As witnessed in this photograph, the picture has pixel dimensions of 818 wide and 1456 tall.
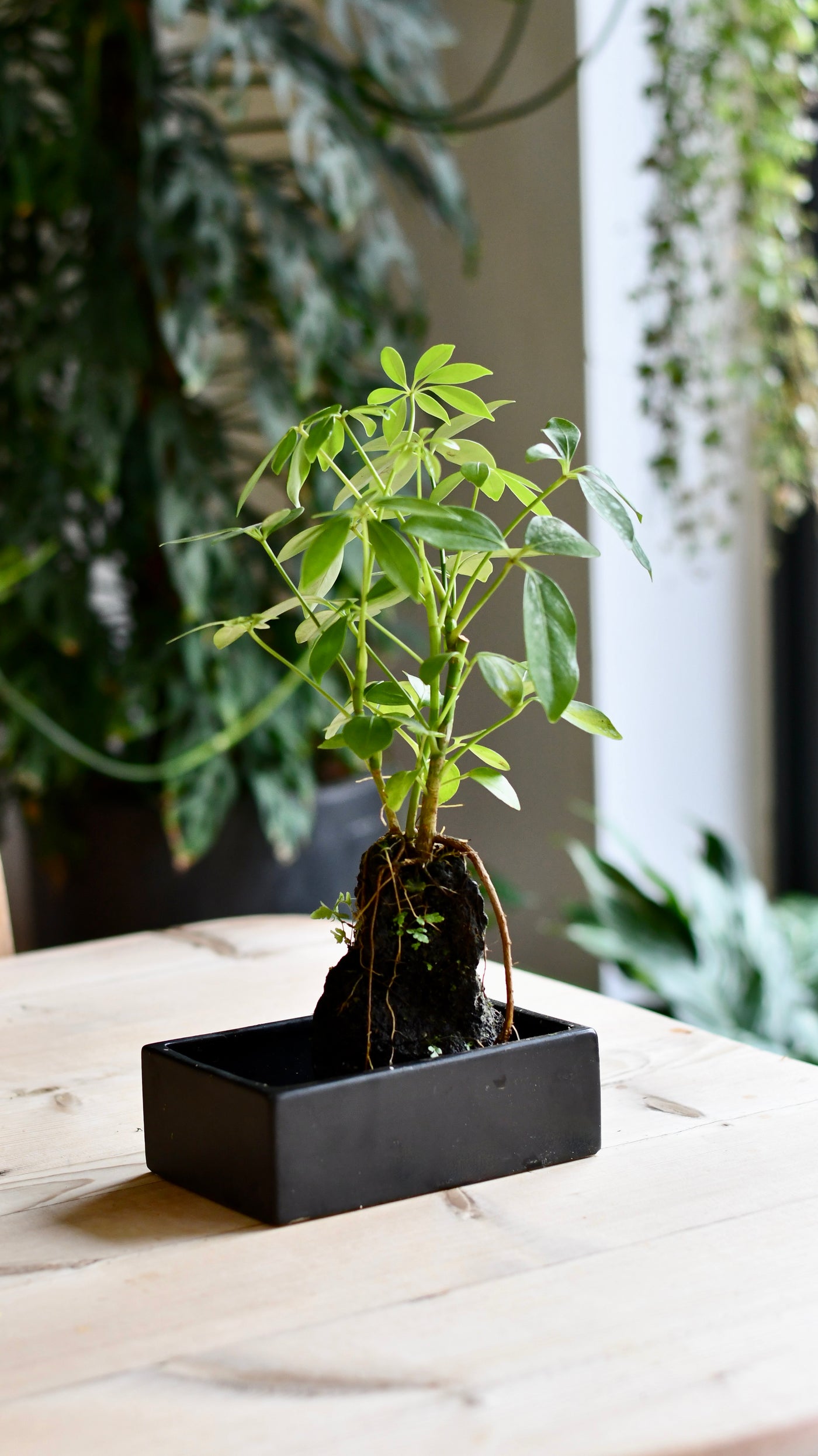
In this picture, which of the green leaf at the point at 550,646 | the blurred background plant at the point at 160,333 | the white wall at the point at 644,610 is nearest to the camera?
the green leaf at the point at 550,646

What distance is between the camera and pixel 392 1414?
0.42 m

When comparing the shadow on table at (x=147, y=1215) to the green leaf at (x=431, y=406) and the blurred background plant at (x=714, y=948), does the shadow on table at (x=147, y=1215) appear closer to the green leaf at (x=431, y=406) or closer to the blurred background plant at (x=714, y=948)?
the green leaf at (x=431, y=406)

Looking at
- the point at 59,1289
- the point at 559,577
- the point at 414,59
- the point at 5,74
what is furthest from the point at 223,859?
the point at 59,1289

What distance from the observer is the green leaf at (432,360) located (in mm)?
615

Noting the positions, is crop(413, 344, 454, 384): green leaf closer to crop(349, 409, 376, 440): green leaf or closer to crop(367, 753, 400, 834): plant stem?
crop(349, 409, 376, 440): green leaf

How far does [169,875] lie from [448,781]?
1426mm

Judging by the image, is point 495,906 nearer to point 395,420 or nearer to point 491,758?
point 491,758

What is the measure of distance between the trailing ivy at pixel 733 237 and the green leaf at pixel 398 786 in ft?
4.83

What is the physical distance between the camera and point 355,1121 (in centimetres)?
58

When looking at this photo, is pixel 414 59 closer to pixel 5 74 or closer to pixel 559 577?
pixel 5 74

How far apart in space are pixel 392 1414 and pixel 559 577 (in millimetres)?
1933

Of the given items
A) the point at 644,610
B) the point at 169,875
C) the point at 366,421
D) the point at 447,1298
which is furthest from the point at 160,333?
the point at 447,1298

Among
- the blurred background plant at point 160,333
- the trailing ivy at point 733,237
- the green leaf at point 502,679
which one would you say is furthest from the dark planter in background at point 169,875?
the green leaf at point 502,679

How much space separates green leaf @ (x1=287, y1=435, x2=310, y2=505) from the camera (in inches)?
24.2
